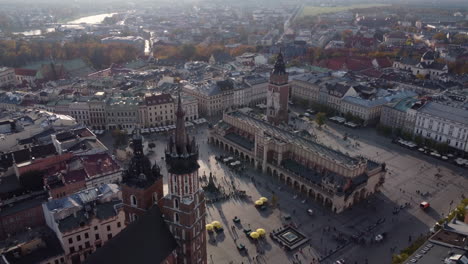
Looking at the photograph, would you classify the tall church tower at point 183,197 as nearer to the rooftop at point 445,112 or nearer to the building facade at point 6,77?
the rooftop at point 445,112

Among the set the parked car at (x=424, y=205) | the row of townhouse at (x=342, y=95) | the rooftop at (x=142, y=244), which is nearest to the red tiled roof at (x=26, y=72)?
the row of townhouse at (x=342, y=95)

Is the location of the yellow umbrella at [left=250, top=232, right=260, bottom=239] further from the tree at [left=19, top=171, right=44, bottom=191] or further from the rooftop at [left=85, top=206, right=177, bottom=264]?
the tree at [left=19, top=171, right=44, bottom=191]

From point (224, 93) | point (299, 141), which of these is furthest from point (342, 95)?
point (299, 141)

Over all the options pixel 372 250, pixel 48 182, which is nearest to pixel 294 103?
pixel 372 250

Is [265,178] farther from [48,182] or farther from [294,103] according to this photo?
[294,103]

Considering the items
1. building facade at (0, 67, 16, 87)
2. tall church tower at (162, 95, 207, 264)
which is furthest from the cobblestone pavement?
building facade at (0, 67, 16, 87)

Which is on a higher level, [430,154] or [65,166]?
[65,166]
